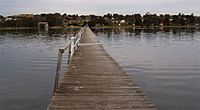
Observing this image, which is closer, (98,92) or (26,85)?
(98,92)

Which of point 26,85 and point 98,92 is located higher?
point 98,92

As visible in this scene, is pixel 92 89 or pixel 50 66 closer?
pixel 92 89

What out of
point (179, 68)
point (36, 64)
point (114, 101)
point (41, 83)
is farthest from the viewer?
point (36, 64)

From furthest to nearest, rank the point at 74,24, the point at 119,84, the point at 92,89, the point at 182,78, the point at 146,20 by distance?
1. the point at 74,24
2. the point at 146,20
3. the point at 182,78
4. the point at 119,84
5. the point at 92,89

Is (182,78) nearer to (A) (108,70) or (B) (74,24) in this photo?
(A) (108,70)

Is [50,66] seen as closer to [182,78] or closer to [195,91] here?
[182,78]

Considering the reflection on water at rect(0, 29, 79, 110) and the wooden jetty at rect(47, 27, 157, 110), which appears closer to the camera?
the wooden jetty at rect(47, 27, 157, 110)

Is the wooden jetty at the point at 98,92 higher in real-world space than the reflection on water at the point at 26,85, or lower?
higher

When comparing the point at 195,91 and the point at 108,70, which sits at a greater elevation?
the point at 108,70

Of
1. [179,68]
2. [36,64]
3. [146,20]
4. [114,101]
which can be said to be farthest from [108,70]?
[146,20]

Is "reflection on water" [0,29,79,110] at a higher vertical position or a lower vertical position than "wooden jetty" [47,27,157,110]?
lower

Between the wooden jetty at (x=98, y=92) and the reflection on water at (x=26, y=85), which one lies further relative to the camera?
the reflection on water at (x=26, y=85)

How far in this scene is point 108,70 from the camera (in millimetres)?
13914

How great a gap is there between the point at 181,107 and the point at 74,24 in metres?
178
